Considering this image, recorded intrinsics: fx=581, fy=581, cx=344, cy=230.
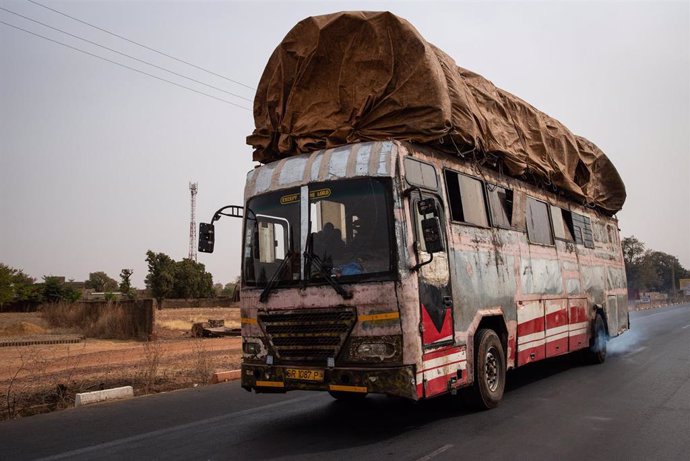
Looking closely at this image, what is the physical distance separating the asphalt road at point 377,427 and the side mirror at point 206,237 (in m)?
2.23

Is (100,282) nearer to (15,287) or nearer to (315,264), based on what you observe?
(15,287)

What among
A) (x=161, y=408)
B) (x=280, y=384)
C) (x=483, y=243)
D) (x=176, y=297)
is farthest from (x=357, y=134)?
(x=176, y=297)

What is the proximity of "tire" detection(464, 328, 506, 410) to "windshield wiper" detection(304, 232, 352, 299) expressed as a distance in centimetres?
225

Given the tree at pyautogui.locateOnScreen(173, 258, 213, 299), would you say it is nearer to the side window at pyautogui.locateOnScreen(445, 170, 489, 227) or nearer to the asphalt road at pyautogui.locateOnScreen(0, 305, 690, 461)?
the asphalt road at pyautogui.locateOnScreen(0, 305, 690, 461)

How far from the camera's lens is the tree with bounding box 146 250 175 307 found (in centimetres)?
6969

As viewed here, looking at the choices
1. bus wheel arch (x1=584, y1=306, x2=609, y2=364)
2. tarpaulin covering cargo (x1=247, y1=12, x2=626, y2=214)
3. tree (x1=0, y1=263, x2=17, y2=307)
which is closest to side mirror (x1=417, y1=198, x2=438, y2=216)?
tarpaulin covering cargo (x1=247, y1=12, x2=626, y2=214)

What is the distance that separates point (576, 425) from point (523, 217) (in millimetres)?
3672

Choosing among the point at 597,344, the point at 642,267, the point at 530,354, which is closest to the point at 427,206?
the point at 530,354

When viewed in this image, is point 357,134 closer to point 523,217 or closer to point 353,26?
point 353,26

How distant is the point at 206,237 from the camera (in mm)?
7590

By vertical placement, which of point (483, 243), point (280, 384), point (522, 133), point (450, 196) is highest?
point (522, 133)

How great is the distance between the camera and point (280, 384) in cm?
652

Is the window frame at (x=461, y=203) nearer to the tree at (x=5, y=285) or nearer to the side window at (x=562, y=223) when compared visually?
the side window at (x=562, y=223)

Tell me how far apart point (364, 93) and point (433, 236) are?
2.19m
